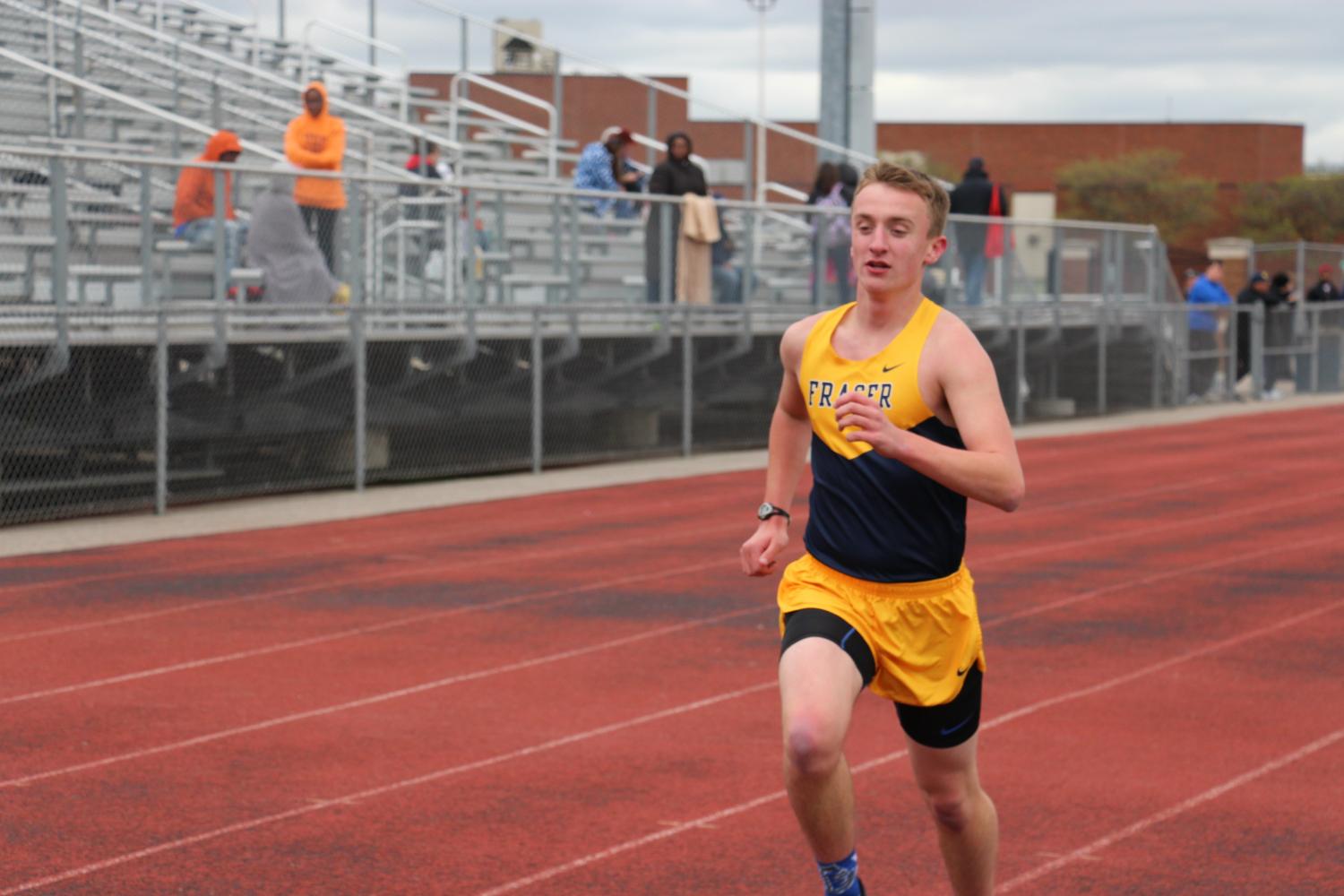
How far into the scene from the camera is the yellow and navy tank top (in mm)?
4422

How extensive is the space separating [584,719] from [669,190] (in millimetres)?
12246

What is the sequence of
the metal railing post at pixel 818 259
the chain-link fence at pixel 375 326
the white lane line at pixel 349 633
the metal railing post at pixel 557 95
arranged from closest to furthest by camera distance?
the white lane line at pixel 349 633 → the chain-link fence at pixel 375 326 → the metal railing post at pixel 818 259 → the metal railing post at pixel 557 95

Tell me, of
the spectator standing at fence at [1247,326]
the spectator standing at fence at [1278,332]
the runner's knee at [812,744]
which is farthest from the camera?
the spectator standing at fence at [1278,332]

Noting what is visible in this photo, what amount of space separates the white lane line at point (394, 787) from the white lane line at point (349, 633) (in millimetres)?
2077

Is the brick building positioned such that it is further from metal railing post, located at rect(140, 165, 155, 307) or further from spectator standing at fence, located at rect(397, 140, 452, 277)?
metal railing post, located at rect(140, 165, 155, 307)

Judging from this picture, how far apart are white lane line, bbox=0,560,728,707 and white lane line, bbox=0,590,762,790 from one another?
3.32 feet

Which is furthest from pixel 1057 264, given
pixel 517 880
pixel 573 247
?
pixel 517 880

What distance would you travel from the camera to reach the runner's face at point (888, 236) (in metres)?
4.41

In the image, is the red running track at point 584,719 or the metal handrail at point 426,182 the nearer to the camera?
the red running track at point 584,719

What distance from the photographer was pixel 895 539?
175 inches

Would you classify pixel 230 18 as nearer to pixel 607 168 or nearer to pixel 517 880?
pixel 607 168

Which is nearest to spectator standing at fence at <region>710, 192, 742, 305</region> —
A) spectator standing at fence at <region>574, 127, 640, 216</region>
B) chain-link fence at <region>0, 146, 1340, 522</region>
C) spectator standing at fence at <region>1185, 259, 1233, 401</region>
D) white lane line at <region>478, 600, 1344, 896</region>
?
chain-link fence at <region>0, 146, 1340, 522</region>

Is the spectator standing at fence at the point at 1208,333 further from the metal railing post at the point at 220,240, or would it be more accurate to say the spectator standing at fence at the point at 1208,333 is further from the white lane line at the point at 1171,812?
the white lane line at the point at 1171,812

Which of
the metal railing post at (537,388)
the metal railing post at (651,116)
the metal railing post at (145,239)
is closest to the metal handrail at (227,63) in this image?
the metal railing post at (651,116)
